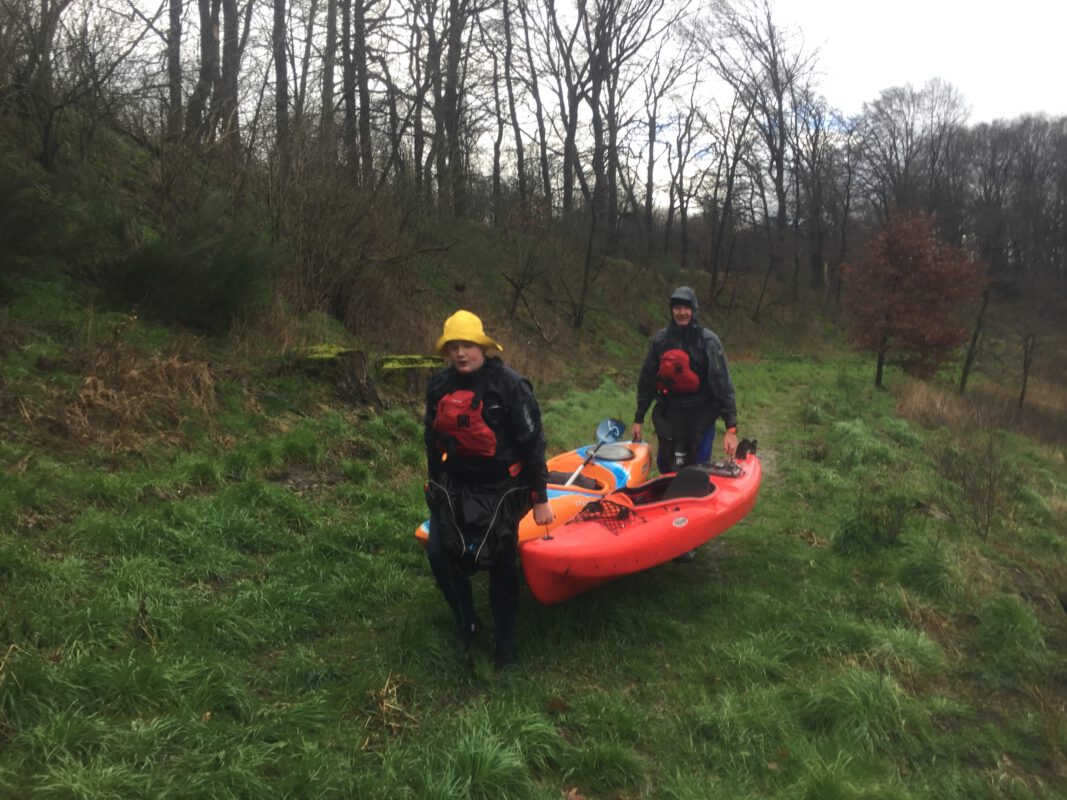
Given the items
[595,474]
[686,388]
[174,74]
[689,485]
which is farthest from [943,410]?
[174,74]

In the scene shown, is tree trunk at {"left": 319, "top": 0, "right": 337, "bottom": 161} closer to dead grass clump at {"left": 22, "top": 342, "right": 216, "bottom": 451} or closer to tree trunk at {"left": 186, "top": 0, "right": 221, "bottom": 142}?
tree trunk at {"left": 186, "top": 0, "right": 221, "bottom": 142}

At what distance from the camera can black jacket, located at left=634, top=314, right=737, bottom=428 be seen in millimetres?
5039

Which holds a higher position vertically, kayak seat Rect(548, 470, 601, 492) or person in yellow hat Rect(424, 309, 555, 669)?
person in yellow hat Rect(424, 309, 555, 669)

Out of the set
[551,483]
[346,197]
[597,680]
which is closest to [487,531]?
[597,680]

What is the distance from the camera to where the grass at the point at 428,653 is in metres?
2.78

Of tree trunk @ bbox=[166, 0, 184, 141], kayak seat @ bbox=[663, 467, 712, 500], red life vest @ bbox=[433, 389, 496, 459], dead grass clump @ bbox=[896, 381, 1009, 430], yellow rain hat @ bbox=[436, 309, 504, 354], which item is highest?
tree trunk @ bbox=[166, 0, 184, 141]

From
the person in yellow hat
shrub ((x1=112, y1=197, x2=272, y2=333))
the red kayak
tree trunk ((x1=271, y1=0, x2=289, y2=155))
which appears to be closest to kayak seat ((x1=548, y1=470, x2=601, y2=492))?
the red kayak

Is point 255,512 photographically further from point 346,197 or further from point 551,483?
point 346,197

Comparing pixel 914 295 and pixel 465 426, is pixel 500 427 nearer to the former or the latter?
pixel 465 426

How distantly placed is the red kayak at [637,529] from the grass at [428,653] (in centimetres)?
35

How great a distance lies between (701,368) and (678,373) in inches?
7.2

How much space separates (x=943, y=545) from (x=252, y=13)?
17.3 m

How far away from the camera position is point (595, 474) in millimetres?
5766

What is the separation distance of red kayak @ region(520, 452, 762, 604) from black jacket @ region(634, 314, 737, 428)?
449 mm
